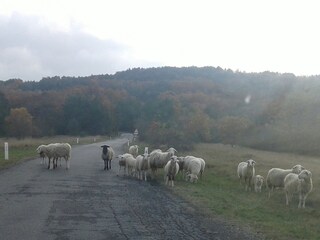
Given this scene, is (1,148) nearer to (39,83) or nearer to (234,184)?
(234,184)

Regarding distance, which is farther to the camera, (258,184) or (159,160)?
(159,160)

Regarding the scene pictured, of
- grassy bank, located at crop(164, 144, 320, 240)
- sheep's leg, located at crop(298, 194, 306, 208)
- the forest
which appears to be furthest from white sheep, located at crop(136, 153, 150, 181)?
the forest

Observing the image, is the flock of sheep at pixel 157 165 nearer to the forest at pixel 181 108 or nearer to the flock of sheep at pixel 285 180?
the flock of sheep at pixel 285 180

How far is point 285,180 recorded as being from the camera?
730 inches

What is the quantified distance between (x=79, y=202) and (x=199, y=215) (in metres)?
4.08

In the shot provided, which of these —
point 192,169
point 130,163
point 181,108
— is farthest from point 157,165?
point 181,108

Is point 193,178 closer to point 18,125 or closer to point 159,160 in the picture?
point 159,160

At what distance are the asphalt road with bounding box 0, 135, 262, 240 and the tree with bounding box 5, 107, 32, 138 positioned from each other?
234ft

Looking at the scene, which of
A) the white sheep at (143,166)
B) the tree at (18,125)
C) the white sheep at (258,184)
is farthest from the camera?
the tree at (18,125)

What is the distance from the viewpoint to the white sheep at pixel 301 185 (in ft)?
56.2

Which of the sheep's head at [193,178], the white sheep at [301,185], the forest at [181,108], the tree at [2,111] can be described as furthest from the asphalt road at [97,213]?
the tree at [2,111]

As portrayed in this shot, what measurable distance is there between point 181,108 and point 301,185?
245 ft

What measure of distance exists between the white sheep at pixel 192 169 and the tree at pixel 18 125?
6975 cm

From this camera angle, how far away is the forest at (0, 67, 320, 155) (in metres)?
66.4
